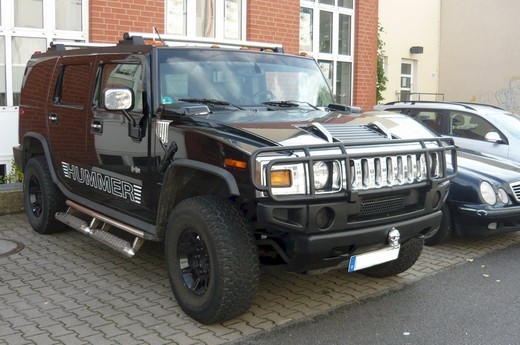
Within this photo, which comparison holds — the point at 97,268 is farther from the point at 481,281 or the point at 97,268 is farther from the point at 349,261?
the point at 481,281

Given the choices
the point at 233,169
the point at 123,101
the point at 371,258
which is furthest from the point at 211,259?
the point at 123,101

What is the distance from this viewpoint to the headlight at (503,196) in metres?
6.26

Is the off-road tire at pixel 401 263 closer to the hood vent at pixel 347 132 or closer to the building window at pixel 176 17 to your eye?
the hood vent at pixel 347 132

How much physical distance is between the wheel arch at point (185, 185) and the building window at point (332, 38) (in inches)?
331

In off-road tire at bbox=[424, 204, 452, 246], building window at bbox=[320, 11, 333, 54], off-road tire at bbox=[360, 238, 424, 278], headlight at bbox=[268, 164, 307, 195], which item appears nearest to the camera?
headlight at bbox=[268, 164, 307, 195]

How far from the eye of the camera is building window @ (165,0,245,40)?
1007 centimetres

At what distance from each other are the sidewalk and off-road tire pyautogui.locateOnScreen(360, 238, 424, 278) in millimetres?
72

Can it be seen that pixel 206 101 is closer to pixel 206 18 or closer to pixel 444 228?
pixel 444 228

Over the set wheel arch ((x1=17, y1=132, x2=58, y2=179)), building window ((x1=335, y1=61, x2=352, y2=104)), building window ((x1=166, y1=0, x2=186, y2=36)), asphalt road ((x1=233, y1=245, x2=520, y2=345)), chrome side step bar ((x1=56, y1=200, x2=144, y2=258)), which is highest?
building window ((x1=166, y1=0, x2=186, y2=36))

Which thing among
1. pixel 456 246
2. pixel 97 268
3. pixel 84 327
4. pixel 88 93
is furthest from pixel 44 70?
pixel 456 246

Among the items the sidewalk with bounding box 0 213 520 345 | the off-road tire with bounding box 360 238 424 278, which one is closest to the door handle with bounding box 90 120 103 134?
the sidewalk with bounding box 0 213 520 345

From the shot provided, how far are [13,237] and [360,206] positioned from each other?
442 centimetres

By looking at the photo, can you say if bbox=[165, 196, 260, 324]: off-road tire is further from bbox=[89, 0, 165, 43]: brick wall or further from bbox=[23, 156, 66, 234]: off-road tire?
bbox=[89, 0, 165, 43]: brick wall

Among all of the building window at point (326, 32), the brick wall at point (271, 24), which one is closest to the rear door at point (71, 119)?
the brick wall at point (271, 24)
